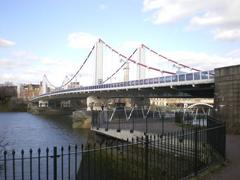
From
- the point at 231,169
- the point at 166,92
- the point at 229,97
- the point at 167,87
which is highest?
the point at 167,87

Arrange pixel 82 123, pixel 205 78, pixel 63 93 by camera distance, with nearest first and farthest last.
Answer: pixel 205 78
pixel 82 123
pixel 63 93

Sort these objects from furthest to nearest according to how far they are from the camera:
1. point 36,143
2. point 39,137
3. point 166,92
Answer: point 166,92 → point 39,137 → point 36,143

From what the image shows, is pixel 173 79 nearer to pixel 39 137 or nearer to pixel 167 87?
pixel 167 87

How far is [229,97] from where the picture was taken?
2264 centimetres

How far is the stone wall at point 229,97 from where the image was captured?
21594mm

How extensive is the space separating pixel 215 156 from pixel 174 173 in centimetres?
181

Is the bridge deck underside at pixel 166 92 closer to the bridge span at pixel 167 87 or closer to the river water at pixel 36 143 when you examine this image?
the bridge span at pixel 167 87

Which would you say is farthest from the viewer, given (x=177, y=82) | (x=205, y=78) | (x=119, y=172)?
(x=177, y=82)

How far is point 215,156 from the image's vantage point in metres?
11.2

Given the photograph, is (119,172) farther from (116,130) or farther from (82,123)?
(82,123)

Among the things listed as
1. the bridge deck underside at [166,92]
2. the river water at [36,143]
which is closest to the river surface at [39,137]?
the river water at [36,143]

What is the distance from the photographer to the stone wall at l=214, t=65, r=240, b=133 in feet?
70.8

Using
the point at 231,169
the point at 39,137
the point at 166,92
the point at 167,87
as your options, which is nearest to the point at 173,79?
the point at 167,87

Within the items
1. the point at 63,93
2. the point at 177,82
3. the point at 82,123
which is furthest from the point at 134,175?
the point at 63,93
